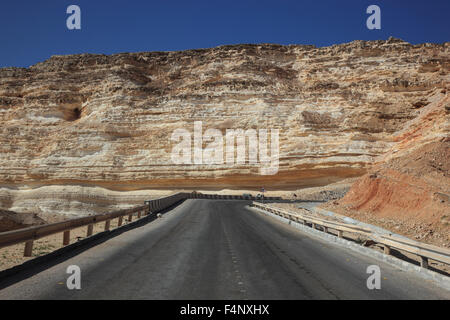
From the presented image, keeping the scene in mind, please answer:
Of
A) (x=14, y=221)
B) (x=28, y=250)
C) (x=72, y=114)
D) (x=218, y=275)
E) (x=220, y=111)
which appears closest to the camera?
(x=218, y=275)

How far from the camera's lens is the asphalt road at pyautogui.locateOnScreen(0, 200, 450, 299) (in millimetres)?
5672

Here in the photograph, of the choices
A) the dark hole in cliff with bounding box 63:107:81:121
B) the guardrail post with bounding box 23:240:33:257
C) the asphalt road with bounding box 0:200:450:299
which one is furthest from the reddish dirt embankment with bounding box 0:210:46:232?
the dark hole in cliff with bounding box 63:107:81:121

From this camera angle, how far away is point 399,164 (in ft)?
86.4

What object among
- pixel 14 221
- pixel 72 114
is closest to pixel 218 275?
pixel 14 221

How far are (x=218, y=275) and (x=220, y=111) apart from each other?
53796mm

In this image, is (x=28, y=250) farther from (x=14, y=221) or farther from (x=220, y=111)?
(x=220, y=111)

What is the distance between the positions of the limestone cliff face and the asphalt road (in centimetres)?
4317

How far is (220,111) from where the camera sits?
5950 cm

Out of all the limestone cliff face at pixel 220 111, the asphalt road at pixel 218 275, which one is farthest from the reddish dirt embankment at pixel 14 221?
the limestone cliff face at pixel 220 111

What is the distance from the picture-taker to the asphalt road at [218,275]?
5.67 meters
